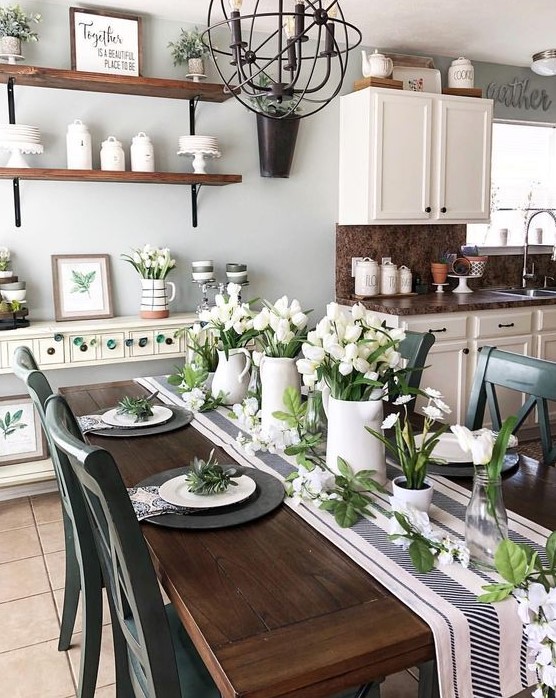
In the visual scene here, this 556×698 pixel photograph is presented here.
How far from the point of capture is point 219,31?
3758 mm

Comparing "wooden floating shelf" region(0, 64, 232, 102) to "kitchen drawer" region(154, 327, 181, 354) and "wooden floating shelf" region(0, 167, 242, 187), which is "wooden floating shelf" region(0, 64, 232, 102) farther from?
"kitchen drawer" region(154, 327, 181, 354)

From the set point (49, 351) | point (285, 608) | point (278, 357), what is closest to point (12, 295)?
point (49, 351)

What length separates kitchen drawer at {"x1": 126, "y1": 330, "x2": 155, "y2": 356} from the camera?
3438 millimetres

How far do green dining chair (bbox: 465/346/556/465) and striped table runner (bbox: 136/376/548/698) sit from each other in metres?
0.59

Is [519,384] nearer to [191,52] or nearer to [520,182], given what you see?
[191,52]

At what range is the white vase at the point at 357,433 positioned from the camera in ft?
4.84

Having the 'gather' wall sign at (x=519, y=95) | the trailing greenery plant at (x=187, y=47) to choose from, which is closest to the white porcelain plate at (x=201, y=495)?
the trailing greenery plant at (x=187, y=47)

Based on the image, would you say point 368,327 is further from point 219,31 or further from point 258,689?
point 219,31

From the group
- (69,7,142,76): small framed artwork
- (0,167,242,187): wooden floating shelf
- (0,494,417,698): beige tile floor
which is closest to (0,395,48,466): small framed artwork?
(0,494,417,698): beige tile floor

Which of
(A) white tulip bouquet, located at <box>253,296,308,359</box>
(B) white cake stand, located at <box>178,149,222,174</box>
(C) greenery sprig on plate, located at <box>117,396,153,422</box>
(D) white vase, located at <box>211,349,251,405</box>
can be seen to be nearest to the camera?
(A) white tulip bouquet, located at <box>253,296,308,359</box>

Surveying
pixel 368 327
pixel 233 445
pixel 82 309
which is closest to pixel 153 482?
pixel 233 445

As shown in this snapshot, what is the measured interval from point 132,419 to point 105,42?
230 centimetres

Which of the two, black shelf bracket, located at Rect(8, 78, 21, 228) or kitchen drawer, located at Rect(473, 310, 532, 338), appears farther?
kitchen drawer, located at Rect(473, 310, 532, 338)

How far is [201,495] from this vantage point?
57.3 inches
